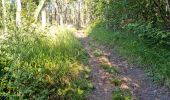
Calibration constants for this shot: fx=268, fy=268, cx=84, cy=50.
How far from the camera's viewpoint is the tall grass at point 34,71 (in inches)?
234

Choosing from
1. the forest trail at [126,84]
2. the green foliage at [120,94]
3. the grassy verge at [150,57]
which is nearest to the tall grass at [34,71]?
the forest trail at [126,84]

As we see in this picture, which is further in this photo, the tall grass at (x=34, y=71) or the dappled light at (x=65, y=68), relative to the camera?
the dappled light at (x=65, y=68)

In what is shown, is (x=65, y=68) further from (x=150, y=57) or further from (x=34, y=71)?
(x=150, y=57)

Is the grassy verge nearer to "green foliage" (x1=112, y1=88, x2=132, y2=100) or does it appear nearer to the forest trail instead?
the forest trail

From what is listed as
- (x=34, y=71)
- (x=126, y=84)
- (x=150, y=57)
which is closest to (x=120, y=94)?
(x=126, y=84)

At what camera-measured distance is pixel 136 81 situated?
8.97m

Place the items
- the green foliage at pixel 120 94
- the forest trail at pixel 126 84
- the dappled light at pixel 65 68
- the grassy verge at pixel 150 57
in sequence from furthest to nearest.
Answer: the grassy verge at pixel 150 57
the forest trail at pixel 126 84
the green foliage at pixel 120 94
the dappled light at pixel 65 68

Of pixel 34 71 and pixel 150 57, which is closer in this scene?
pixel 34 71

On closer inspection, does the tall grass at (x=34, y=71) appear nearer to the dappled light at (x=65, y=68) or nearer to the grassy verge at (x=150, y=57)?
the dappled light at (x=65, y=68)

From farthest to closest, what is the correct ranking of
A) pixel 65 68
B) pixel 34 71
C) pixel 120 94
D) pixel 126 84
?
pixel 126 84 → pixel 120 94 → pixel 65 68 → pixel 34 71

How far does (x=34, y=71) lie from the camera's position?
21.8ft

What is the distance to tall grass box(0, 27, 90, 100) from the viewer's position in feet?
19.5

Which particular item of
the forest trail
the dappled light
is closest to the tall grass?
the dappled light

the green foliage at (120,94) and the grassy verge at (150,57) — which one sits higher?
the grassy verge at (150,57)
